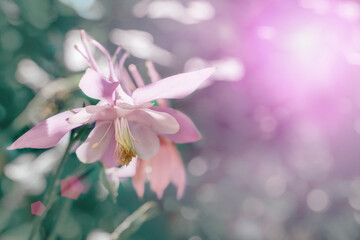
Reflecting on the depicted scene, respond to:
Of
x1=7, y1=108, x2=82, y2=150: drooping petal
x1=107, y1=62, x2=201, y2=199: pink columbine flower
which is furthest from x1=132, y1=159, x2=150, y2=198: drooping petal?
x1=7, y1=108, x2=82, y2=150: drooping petal

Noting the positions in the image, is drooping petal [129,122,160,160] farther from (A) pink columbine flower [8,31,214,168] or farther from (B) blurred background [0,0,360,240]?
(B) blurred background [0,0,360,240]

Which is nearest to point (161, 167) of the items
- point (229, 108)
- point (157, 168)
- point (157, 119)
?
point (157, 168)

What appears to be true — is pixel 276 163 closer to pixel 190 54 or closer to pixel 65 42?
pixel 190 54

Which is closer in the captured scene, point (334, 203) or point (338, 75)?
point (338, 75)

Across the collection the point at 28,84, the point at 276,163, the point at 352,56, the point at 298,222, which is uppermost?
the point at 352,56

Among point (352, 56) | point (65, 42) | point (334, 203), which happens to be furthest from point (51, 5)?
point (334, 203)

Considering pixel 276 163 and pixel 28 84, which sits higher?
pixel 28 84

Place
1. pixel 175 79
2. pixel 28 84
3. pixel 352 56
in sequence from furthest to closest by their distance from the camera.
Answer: pixel 28 84, pixel 352 56, pixel 175 79
